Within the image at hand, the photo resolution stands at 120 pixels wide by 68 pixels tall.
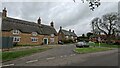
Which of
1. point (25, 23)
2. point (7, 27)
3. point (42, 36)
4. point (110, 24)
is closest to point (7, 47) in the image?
point (7, 27)

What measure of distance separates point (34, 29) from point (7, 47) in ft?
91.3

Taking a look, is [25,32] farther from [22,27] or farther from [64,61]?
[64,61]

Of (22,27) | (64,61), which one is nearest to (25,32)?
(22,27)

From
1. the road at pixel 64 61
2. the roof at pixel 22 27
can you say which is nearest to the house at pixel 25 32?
the roof at pixel 22 27

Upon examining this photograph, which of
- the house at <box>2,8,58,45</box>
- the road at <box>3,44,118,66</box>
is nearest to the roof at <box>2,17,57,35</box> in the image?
the house at <box>2,8,58,45</box>

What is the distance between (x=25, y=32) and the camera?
179 feet

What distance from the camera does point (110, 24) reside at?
74.8m

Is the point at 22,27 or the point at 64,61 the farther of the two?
the point at 22,27

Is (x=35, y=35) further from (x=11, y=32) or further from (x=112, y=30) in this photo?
(x=112, y=30)

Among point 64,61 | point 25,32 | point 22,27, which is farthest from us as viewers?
point 22,27

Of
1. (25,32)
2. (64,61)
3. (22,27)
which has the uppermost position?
(22,27)

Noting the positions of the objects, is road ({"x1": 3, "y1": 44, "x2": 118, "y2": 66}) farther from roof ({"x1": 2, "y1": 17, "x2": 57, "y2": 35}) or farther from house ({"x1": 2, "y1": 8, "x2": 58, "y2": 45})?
roof ({"x1": 2, "y1": 17, "x2": 57, "y2": 35})

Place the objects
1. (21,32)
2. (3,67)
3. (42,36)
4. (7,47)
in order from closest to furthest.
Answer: (3,67), (7,47), (21,32), (42,36)

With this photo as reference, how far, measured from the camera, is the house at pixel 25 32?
5000 centimetres
